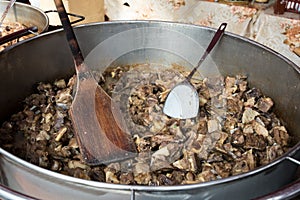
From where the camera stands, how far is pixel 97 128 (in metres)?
0.87

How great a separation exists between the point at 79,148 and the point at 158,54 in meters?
0.50

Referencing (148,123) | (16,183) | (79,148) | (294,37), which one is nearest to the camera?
(16,183)

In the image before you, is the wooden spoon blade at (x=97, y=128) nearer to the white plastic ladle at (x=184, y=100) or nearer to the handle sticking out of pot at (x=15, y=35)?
the white plastic ladle at (x=184, y=100)

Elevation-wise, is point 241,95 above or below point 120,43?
below

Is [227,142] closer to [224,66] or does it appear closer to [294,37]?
[224,66]

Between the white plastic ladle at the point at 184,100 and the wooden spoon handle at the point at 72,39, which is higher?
the wooden spoon handle at the point at 72,39

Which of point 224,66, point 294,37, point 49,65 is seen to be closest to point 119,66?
point 49,65

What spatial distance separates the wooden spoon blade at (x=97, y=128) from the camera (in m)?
0.83

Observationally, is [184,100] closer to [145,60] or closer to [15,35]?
[145,60]

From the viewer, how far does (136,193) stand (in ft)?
1.89

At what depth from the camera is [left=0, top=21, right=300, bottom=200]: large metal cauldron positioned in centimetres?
59

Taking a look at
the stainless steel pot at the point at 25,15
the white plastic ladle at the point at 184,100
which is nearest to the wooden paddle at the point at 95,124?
the white plastic ladle at the point at 184,100

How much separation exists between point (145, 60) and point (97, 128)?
44cm

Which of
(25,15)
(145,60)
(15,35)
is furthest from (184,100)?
(25,15)
